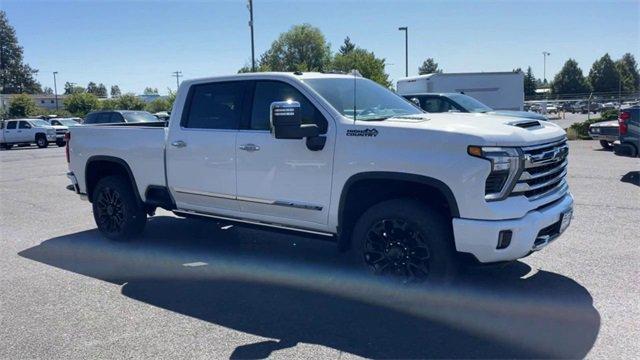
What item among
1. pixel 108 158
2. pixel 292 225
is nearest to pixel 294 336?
pixel 292 225

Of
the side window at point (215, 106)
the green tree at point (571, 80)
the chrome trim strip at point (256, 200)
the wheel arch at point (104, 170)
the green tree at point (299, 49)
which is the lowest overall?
the chrome trim strip at point (256, 200)

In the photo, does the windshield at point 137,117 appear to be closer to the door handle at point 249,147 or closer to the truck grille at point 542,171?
the door handle at point 249,147

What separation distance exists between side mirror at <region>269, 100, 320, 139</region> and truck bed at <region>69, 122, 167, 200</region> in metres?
2.13

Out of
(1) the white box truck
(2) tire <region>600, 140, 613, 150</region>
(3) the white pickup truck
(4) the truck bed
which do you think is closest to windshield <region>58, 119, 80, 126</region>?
(1) the white box truck

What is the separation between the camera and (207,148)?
19.6 ft

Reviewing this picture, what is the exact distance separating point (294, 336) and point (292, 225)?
1.47m

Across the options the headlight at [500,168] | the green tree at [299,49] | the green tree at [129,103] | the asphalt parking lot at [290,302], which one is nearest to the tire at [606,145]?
the asphalt parking lot at [290,302]

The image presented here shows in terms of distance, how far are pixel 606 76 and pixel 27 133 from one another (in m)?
64.5

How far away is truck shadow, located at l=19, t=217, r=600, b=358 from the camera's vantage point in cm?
403

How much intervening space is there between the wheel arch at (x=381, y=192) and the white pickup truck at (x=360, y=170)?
0.04 ft

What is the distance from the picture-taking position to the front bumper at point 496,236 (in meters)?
4.28

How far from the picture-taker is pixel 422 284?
4.70 metres

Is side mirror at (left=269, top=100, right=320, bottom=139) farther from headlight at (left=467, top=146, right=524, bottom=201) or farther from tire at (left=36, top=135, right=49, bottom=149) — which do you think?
tire at (left=36, top=135, right=49, bottom=149)

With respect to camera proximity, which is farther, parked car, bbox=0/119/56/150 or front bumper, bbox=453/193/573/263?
parked car, bbox=0/119/56/150
